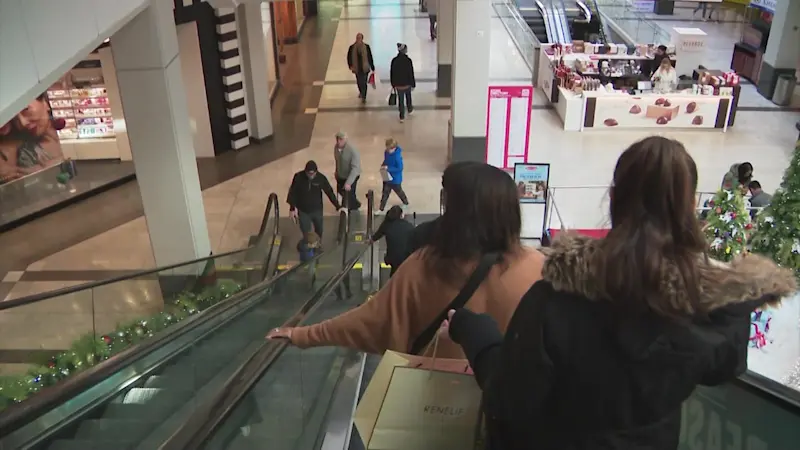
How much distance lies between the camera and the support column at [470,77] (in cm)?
995

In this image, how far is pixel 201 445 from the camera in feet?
8.39

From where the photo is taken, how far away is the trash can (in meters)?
13.7

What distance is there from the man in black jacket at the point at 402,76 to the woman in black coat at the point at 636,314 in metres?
11.8

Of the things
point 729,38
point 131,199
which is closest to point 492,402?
point 131,199

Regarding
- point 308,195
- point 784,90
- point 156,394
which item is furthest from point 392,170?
point 784,90

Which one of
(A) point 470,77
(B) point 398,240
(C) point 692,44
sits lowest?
(C) point 692,44

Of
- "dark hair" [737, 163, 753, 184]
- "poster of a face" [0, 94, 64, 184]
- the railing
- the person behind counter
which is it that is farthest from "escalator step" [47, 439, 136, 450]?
the railing

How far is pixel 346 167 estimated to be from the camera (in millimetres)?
9211

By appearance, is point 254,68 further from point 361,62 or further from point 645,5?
point 645,5

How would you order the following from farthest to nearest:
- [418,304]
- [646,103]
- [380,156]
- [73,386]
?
[646,103] < [380,156] < [73,386] < [418,304]

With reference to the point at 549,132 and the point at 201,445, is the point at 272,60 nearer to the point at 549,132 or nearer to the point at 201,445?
the point at 549,132

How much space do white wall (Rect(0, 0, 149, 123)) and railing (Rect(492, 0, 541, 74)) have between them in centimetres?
1133

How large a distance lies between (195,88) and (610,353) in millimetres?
11218

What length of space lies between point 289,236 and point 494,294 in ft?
24.2
